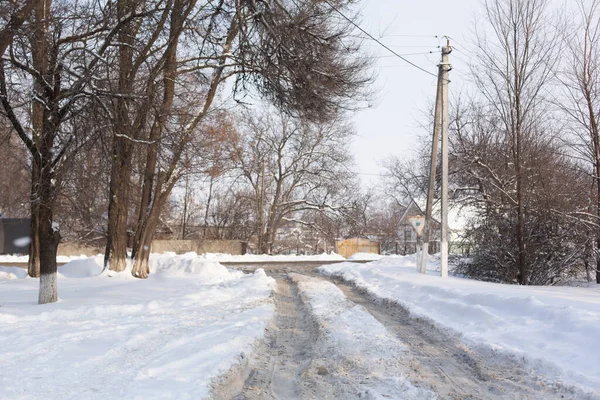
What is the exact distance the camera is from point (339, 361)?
19.9 feet

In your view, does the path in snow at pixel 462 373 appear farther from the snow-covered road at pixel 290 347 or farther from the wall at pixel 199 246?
the wall at pixel 199 246

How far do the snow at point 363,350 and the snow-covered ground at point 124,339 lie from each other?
3.54 ft

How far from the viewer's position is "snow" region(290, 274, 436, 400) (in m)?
4.95

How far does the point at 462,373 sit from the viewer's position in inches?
226

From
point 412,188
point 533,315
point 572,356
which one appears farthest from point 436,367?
point 412,188

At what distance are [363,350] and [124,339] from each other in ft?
10.2

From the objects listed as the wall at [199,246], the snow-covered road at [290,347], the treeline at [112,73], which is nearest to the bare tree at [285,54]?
the treeline at [112,73]

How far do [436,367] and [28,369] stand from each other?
4396 mm

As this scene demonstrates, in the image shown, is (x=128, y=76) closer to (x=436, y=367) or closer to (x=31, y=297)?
(x=31, y=297)

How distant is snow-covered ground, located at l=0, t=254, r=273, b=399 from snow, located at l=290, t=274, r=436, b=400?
108cm

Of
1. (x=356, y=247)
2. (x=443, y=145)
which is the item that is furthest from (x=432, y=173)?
(x=356, y=247)

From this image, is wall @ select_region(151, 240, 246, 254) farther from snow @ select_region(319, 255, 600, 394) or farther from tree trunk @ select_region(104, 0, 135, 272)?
snow @ select_region(319, 255, 600, 394)

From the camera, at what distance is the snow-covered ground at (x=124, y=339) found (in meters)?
4.67

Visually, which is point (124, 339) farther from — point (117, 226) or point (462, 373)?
point (117, 226)
